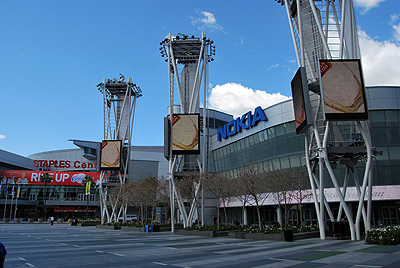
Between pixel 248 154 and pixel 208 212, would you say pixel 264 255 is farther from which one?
pixel 208 212

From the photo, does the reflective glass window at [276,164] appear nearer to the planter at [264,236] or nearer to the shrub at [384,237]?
the planter at [264,236]

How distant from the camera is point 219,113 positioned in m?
74.4

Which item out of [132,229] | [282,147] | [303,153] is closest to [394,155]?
[303,153]

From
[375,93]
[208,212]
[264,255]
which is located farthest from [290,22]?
[208,212]

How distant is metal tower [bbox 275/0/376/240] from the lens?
26.2 metres

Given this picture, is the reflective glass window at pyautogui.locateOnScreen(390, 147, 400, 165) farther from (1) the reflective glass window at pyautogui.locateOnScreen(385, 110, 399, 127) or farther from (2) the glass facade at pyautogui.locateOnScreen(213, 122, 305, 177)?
(2) the glass facade at pyautogui.locateOnScreen(213, 122, 305, 177)

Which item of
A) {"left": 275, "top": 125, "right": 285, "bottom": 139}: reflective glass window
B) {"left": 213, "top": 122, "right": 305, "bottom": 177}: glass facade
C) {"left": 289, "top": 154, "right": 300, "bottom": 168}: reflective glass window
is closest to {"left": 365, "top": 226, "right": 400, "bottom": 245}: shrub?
{"left": 213, "top": 122, "right": 305, "bottom": 177}: glass facade

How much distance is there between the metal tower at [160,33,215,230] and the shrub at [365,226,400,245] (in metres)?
21.7

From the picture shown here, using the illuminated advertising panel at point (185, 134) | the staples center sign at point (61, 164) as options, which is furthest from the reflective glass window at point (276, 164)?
the staples center sign at point (61, 164)

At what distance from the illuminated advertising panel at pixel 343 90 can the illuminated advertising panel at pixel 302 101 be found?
142 centimetres

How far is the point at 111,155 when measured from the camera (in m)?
57.2

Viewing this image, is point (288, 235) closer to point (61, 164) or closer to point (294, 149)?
point (294, 149)

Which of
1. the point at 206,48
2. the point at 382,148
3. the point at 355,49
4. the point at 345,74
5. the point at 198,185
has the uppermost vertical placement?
the point at 206,48

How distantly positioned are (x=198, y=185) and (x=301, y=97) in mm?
18174
